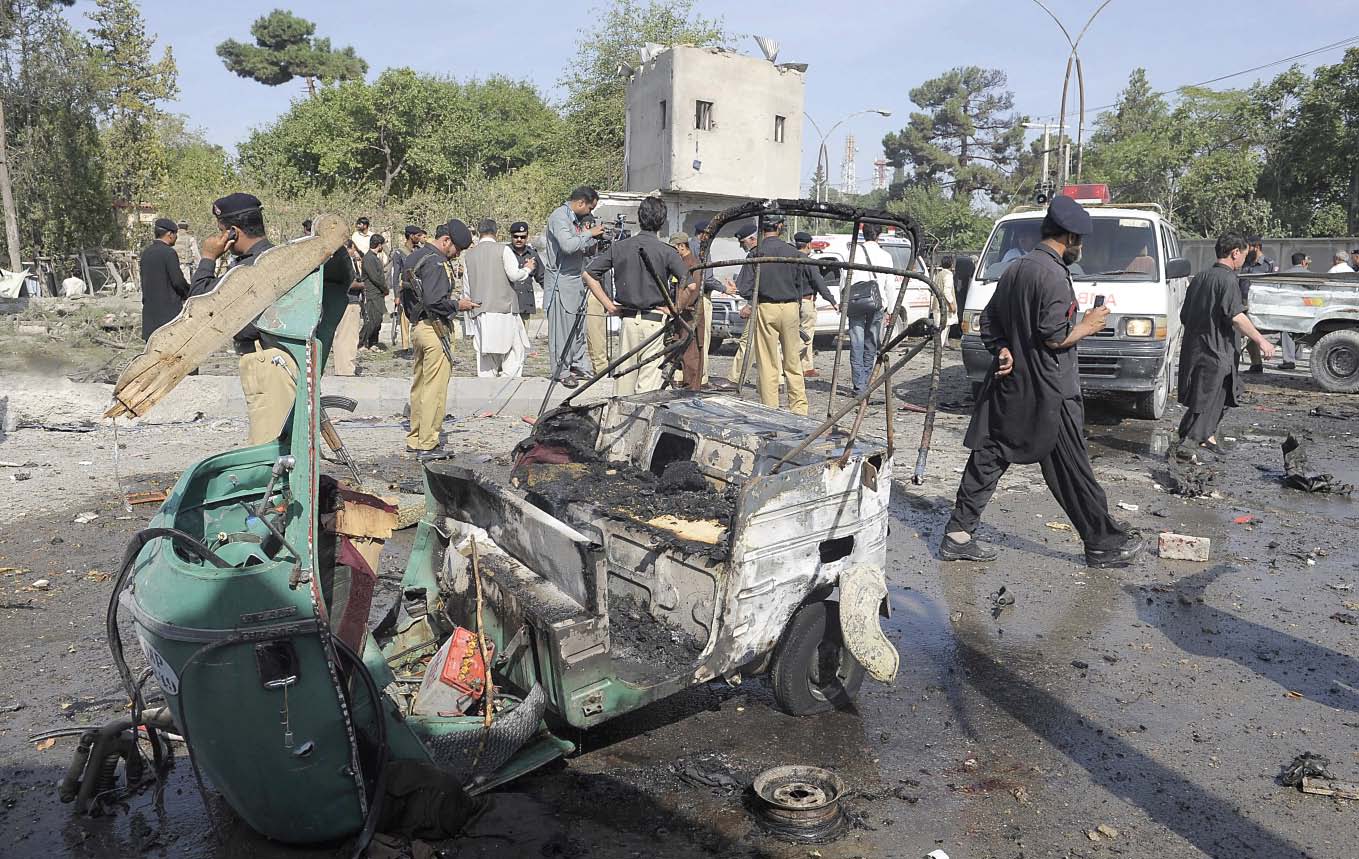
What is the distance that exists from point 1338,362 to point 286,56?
58.5 meters

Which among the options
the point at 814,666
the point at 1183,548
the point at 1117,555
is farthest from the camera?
the point at 1183,548

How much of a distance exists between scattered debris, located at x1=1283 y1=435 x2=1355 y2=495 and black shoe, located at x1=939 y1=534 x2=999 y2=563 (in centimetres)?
374

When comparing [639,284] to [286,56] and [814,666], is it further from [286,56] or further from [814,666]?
[286,56]

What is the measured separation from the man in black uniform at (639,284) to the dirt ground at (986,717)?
2.53 meters

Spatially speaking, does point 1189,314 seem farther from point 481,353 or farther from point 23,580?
point 23,580

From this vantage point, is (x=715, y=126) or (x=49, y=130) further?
(x=715, y=126)

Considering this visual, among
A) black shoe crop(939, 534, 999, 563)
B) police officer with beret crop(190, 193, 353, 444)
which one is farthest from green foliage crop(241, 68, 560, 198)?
black shoe crop(939, 534, 999, 563)

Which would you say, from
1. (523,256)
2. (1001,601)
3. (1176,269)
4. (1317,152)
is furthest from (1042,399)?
(1317,152)

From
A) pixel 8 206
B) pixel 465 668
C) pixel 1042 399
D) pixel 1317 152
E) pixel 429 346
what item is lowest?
pixel 465 668

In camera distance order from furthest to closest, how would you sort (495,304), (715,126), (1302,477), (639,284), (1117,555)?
(715,126) < (495,304) < (639,284) < (1302,477) < (1117,555)

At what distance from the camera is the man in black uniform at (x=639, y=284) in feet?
26.0

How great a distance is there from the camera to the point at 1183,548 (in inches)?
250

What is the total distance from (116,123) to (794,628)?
103ft

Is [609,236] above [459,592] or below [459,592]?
above
